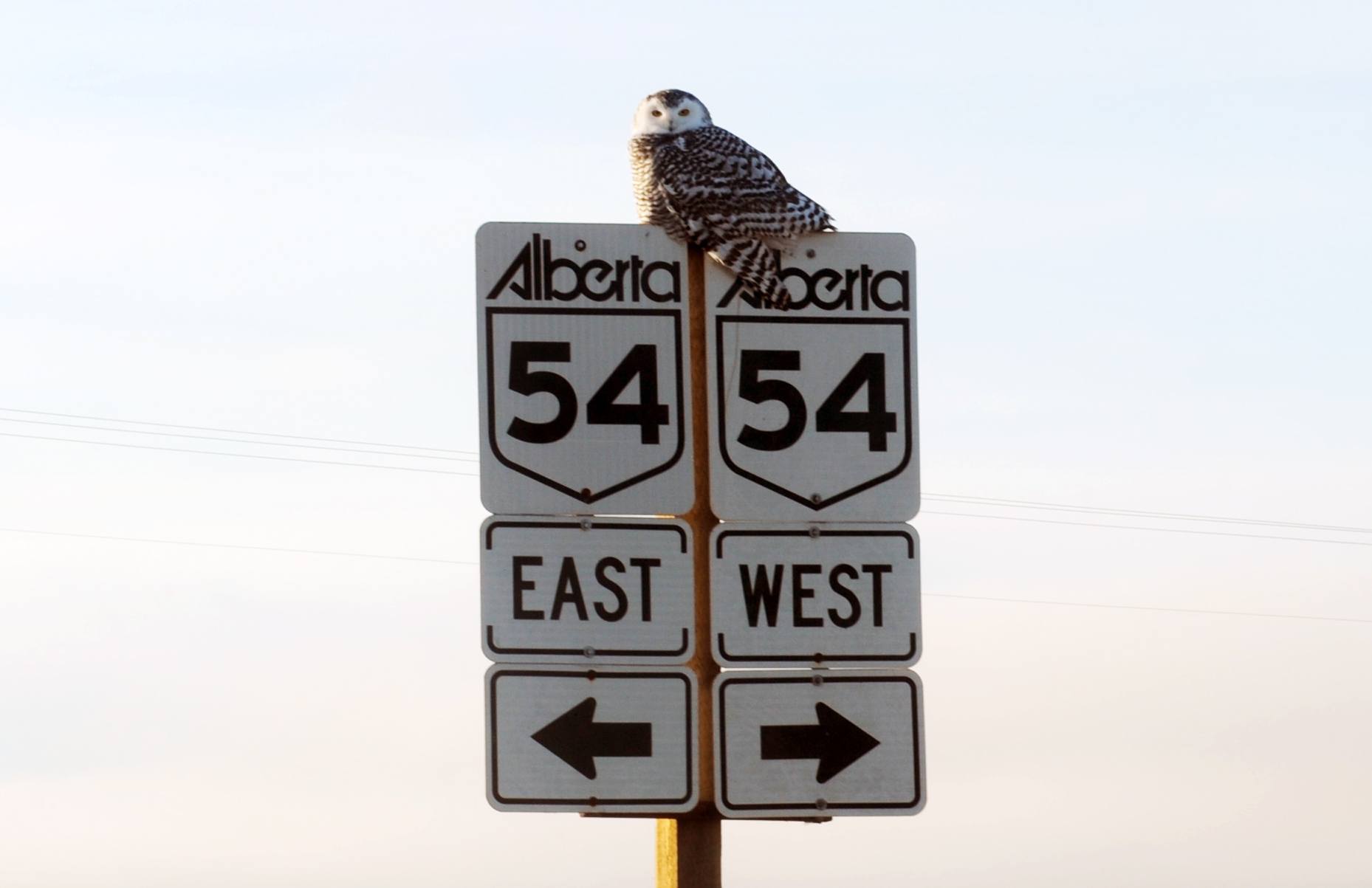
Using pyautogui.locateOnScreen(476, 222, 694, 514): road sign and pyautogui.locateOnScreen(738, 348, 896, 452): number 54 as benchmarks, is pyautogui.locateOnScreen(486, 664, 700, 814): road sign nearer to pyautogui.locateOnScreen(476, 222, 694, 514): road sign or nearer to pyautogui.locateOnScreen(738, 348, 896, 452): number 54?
pyautogui.locateOnScreen(476, 222, 694, 514): road sign

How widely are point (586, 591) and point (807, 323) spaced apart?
73 centimetres

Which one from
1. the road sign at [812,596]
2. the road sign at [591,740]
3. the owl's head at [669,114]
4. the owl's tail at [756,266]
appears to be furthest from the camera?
the owl's head at [669,114]

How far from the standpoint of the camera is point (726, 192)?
4.02m

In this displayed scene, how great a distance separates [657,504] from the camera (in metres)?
3.55

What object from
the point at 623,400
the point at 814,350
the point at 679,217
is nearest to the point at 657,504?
the point at 623,400

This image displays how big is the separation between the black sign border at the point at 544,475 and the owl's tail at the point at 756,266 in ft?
0.50

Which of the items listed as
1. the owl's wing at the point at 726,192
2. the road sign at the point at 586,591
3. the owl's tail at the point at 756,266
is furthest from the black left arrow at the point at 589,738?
the owl's wing at the point at 726,192

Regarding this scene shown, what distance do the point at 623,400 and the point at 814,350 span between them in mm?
413

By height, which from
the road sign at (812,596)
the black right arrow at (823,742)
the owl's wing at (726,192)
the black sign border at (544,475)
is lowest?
the black right arrow at (823,742)

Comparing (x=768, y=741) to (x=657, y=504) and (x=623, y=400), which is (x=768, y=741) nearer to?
(x=657, y=504)

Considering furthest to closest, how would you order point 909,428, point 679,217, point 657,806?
point 679,217 → point 909,428 → point 657,806

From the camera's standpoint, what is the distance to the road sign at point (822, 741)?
3.48m

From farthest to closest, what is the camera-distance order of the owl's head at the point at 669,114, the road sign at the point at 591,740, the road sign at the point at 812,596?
the owl's head at the point at 669,114
the road sign at the point at 812,596
the road sign at the point at 591,740

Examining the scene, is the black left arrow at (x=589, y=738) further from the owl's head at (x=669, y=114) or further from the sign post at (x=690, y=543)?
the owl's head at (x=669, y=114)
